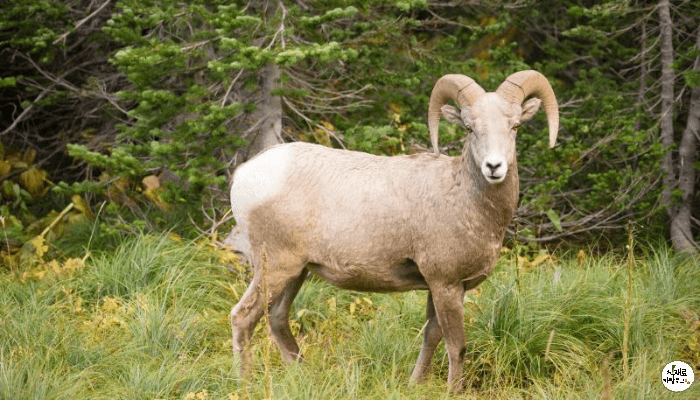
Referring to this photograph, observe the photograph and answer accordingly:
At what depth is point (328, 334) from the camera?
5.98m

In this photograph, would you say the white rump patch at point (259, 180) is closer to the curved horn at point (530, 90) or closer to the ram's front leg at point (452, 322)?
the ram's front leg at point (452, 322)

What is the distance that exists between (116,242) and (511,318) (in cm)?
418

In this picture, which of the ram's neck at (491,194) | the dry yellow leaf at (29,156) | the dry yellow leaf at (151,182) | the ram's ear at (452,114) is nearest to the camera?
the ram's neck at (491,194)

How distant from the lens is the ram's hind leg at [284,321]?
5.57 metres

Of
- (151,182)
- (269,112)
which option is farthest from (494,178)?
(151,182)

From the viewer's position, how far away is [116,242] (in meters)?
7.82

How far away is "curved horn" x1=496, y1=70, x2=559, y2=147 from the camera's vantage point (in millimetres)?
4883

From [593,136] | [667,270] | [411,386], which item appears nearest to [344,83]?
[593,136]

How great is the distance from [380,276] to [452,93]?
1249mm

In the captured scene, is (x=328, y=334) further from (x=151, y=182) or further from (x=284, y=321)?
(x=151, y=182)

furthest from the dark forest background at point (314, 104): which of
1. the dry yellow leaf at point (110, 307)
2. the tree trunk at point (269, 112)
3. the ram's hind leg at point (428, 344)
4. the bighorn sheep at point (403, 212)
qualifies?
the ram's hind leg at point (428, 344)

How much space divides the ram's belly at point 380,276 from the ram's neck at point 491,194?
59cm

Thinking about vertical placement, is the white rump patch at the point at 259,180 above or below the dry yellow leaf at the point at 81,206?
above

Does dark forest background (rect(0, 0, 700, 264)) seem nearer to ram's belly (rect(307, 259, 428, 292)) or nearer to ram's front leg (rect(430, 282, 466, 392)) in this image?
ram's belly (rect(307, 259, 428, 292))
